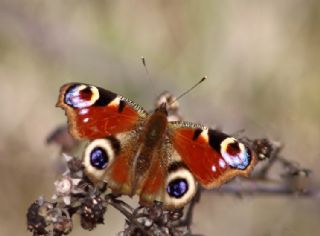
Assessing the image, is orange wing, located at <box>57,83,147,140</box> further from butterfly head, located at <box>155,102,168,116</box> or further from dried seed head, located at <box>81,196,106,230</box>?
dried seed head, located at <box>81,196,106,230</box>

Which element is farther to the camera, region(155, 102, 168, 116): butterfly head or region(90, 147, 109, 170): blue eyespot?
region(155, 102, 168, 116): butterfly head

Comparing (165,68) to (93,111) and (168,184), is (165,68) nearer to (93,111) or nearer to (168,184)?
(93,111)

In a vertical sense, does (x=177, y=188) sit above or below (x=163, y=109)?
below

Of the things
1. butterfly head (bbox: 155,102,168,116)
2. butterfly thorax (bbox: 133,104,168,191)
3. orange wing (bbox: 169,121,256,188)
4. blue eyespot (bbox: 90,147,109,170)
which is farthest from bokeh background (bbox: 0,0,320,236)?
blue eyespot (bbox: 90,147,109,170)

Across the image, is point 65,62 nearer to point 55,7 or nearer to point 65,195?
point 55,7

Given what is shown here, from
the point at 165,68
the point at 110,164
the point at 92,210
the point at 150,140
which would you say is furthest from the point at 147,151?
the point at 165,68

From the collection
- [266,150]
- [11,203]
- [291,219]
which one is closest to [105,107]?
[266,150]
